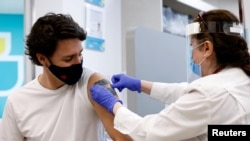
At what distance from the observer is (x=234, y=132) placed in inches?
46.6

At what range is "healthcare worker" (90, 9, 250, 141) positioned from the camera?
3.92 ft

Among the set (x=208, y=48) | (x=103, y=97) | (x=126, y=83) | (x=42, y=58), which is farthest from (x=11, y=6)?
(x=208, y=48)

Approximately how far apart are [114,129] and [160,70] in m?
0.90

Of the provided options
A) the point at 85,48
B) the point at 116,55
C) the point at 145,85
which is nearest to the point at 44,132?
the point at 145,85

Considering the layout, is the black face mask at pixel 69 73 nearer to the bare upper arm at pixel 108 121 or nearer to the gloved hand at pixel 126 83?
the bare upper arm at pixel 108 121

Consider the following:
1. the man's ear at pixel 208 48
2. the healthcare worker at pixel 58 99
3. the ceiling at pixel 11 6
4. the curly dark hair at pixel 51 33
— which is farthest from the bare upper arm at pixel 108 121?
the ceiling at pixel 11 6

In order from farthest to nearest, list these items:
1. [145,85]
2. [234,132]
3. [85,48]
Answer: [85,48]
[145,85]
[234,132]

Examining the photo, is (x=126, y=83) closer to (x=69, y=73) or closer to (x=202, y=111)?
(x=69, y=73)

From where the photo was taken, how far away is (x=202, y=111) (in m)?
1.19

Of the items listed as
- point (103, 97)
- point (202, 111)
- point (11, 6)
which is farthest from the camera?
point (11, 6)

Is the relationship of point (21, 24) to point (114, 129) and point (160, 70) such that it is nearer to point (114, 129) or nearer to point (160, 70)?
point (160, 70)

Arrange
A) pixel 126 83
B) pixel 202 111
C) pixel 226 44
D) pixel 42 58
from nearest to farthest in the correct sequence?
pixel 202 111 < pixel 226 44 < pixel 42 58 < pixel 126 83

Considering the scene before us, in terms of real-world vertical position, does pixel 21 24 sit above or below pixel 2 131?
above

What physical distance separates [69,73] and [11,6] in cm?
167
